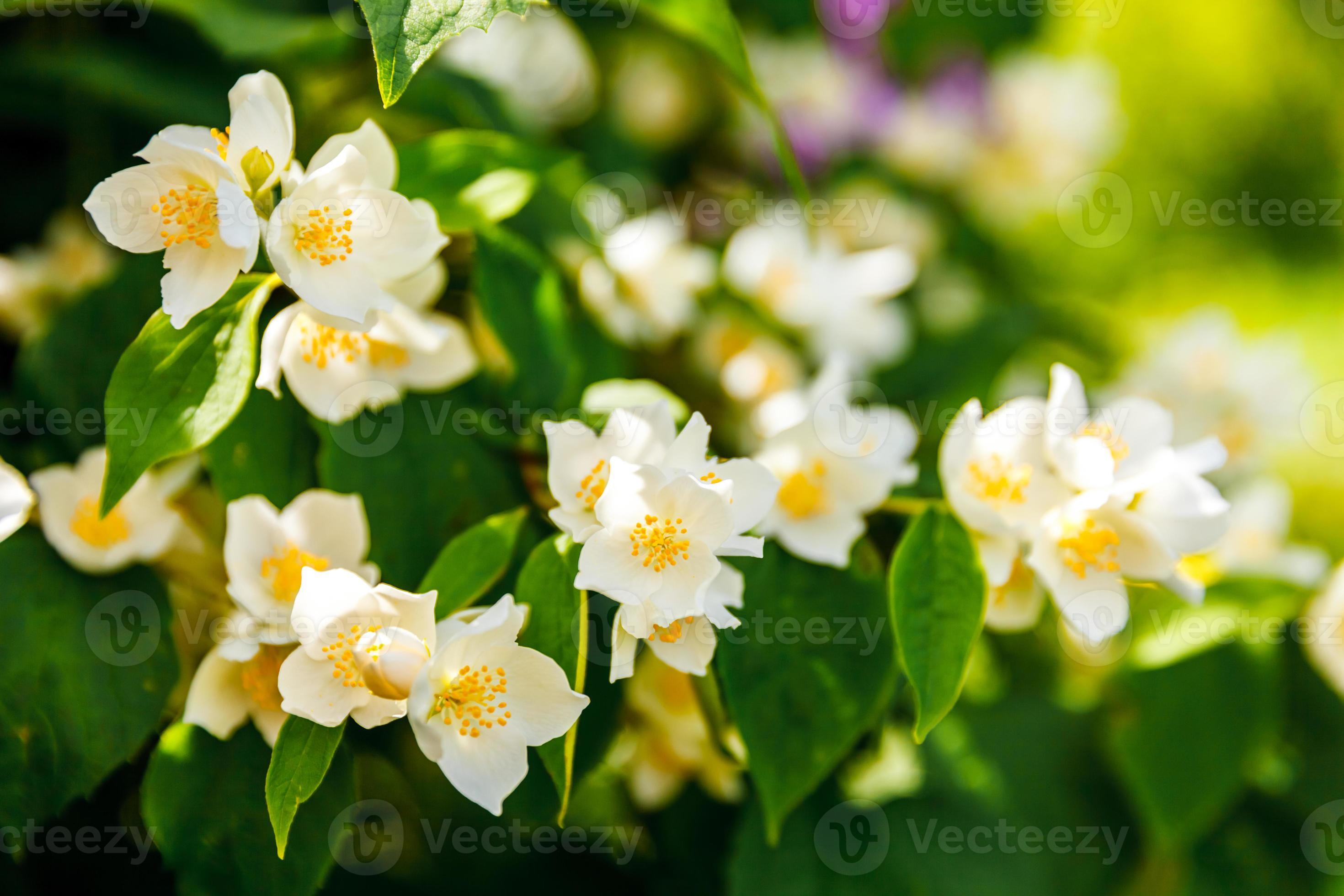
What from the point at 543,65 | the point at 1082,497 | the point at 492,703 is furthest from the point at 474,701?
the point at 543,65

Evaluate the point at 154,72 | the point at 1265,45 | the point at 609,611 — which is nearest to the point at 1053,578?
the point at 609,611

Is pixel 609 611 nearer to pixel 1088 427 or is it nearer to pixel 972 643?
pixel 972 643

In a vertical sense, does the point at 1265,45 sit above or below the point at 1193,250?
above

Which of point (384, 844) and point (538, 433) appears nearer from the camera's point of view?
point (538, 433)

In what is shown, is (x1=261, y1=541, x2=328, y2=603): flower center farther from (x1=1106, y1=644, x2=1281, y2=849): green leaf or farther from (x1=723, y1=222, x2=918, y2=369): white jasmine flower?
(x1=1106, y1=644, x2=1281, y2=849): green leaf

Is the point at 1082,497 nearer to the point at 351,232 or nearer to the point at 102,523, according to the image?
the point at 351,232

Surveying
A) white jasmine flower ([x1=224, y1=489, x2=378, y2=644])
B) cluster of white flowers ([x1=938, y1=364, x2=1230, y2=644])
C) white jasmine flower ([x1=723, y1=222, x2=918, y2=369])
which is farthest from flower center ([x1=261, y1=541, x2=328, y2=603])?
white jasmine flower ([x1=723, y1=222, x2=918, y2=369])
